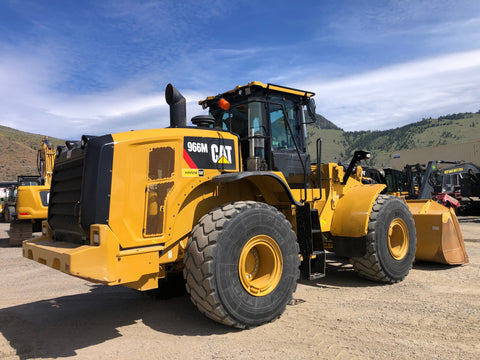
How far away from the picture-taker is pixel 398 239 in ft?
21.4

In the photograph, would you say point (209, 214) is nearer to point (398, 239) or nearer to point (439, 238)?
point (398, 239)

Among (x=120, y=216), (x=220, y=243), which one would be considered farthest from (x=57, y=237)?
(x=220, y=243)

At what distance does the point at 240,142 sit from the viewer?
200 inches

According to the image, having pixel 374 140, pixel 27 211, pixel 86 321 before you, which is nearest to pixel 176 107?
pixel 86 321

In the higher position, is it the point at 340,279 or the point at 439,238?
the point at 439,238

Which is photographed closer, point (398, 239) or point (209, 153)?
point (209, 153)

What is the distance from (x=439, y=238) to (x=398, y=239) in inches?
40.7

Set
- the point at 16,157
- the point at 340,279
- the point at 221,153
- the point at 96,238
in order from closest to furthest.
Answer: the point at 96,238 → the point at 221,153 → the point at 340,279 → the point at 16,157

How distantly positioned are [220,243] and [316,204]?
2.39 metres

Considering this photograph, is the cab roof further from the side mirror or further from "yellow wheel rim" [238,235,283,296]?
"yellow wheel rim" [238,235,283,296]

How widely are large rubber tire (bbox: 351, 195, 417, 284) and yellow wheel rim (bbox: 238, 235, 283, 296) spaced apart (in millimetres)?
1961

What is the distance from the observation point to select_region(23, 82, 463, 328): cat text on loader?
3859mm

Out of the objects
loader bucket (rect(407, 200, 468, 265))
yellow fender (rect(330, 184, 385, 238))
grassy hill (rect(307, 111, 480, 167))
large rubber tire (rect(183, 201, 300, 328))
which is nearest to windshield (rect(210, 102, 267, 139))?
large rubber tire (rect(183, 201, 300, 328))

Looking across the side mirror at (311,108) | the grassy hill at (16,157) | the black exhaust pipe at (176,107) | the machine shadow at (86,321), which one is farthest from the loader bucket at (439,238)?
the grassy hill at (16,157)
